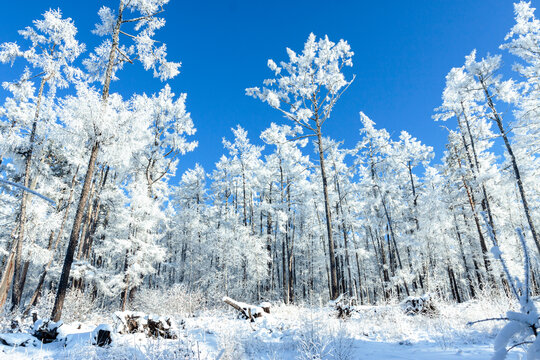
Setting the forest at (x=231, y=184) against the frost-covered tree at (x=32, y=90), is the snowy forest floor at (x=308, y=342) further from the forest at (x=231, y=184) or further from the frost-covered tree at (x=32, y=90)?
the frost-covered tree at (x=32, y=90)

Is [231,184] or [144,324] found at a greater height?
[231,184]

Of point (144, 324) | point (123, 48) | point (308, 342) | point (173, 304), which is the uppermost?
point (123, 48)

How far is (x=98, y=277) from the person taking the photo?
49.0ft

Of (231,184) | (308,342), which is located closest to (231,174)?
(231,184)

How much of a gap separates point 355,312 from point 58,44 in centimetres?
1578

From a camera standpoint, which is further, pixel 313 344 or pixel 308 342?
pixel 308 342

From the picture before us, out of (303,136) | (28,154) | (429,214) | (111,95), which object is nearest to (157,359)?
(111,95)

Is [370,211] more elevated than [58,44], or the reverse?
[58,44]

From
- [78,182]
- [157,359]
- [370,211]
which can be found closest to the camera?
[157,359]

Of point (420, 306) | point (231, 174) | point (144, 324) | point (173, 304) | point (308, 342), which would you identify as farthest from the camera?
point (231, 174)

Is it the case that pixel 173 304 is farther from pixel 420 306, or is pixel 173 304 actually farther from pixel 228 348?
pixel 420 306

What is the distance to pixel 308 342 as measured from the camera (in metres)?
4.47

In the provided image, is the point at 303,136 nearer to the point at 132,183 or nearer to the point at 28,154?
the point at 132,183

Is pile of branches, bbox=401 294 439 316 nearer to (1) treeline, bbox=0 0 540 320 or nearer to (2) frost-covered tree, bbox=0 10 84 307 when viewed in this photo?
(1) treeline, bbox=0 0 540 320
